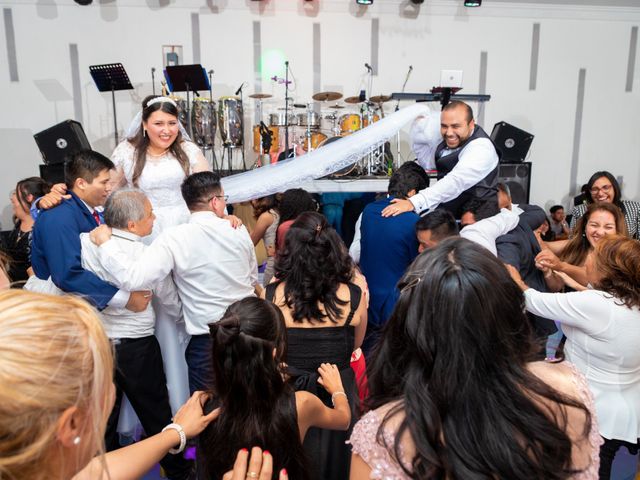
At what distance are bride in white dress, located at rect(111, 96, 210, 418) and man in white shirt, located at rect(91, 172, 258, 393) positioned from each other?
40 centimetres

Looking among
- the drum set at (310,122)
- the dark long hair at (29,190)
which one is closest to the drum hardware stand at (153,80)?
the drum set at (310,122)

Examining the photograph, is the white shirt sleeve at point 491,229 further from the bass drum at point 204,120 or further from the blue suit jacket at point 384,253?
the bass drum at point 204,120

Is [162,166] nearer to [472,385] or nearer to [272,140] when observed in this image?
[472,385]

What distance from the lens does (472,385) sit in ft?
3.39

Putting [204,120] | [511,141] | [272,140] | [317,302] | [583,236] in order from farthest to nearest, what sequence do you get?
[272,140], [511,141], [204,120], [583,236], [317,302]

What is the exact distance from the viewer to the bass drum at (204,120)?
690cm

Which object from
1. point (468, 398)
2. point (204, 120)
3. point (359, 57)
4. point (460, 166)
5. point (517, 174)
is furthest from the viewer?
point (359, 57)

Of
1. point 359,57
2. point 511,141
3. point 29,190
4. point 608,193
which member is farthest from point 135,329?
point 359,57

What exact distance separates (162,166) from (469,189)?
1.96 m

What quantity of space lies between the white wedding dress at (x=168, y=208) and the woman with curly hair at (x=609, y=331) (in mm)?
1922

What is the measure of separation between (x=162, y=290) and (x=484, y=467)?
2.03 m

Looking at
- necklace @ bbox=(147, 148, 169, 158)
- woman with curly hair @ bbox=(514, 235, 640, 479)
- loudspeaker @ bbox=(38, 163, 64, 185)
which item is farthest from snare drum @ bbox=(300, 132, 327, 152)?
woman with curly hair @ bbox=(514, 235, 640, 479)

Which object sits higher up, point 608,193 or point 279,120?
point 279,120

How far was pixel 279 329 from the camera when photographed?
1622 mm
